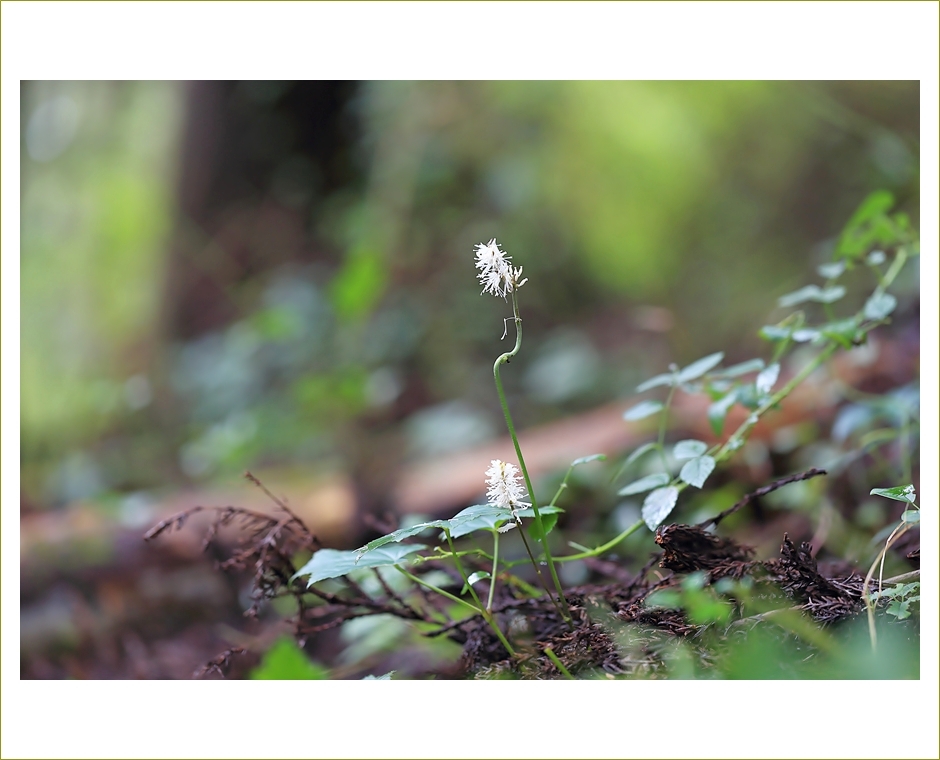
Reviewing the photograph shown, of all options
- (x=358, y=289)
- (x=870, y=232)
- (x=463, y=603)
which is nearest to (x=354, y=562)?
(x=463, y=603)

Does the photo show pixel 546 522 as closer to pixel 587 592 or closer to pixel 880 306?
pixel 587 592

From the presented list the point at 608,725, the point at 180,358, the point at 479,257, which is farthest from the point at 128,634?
the point at 180,358

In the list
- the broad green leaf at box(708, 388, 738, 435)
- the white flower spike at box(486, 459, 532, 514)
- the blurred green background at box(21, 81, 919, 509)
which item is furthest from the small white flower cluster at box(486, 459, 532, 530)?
the blurred green background at box(21, 81, 919, 509)

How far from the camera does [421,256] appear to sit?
2389mm

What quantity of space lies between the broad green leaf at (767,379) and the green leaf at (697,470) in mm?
166

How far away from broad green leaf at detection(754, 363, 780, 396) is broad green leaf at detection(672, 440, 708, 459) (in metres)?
0.14

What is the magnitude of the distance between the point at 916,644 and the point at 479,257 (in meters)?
0.63

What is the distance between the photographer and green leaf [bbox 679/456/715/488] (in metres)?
0.75

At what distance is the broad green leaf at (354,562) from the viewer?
664 mm

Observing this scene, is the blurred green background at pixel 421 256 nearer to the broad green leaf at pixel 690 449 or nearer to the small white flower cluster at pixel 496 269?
the broad green leaf at pixel 690 449

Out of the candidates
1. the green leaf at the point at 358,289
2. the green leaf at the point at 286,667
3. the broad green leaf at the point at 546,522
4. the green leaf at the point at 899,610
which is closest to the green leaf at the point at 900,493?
the green leaf at the point at 899,610

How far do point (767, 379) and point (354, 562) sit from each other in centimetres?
57

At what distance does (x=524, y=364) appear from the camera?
227 cm
